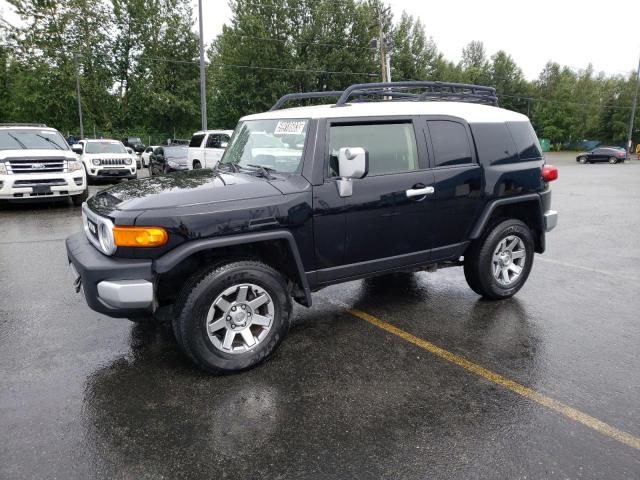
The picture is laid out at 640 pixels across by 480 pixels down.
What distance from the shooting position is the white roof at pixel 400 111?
158 inches

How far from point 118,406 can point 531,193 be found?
4.30 metres

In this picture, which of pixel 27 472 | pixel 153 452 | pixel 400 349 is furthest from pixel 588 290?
pixel 27 472

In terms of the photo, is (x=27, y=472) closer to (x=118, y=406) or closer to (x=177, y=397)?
(x=118, y=406)

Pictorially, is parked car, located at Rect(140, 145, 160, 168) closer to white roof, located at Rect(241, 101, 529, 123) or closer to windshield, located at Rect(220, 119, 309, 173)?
windshield, located at Rect(220, 119, 309, 173)

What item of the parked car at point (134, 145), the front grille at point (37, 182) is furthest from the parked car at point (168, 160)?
the parked car at point (134, 145)

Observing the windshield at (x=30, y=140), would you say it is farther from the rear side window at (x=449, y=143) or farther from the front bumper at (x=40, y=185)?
the rear side window at (x=449, y=143)

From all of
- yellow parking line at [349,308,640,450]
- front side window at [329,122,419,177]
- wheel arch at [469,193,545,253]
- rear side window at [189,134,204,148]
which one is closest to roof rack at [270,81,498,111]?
front side window at [329,122,419,177]

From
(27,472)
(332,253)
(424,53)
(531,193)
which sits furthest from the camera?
(424,53)

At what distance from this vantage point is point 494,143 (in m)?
4.77

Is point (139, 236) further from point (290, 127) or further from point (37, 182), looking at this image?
point (37, 182)

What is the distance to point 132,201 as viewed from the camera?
3457 mm

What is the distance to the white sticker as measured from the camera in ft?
13.1

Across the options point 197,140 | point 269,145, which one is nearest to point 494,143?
point 269,145

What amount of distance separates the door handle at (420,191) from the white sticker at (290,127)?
3.48ft
